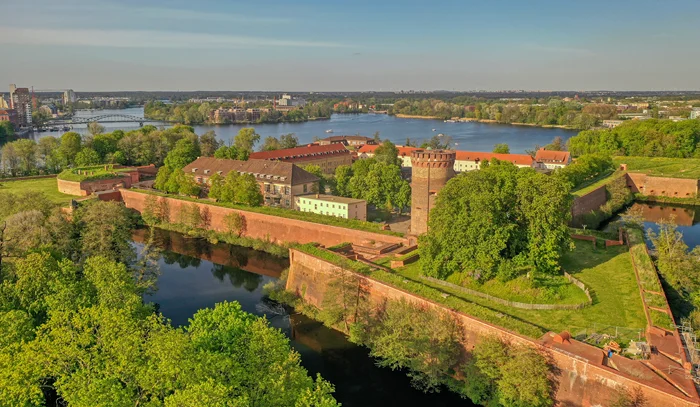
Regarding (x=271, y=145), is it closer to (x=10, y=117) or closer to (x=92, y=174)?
(x=92, y=174)

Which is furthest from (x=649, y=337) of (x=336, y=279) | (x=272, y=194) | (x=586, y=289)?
(x=272, y=194)

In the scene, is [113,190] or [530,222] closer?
[530,222]

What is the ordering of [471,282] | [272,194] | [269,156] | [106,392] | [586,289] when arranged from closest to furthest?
[106,392]
[586,289]
[471,282]
[272,194]
[269,156]

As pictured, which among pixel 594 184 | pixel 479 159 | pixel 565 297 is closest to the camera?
pixel 565 297

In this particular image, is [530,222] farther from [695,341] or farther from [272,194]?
[272,194]

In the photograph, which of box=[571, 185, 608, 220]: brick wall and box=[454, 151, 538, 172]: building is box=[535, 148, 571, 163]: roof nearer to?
box=[454, 151, 538, 172]: building

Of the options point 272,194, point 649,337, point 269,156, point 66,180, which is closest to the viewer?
Result: point 649,337

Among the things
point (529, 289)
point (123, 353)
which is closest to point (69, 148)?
point (123, 353)
